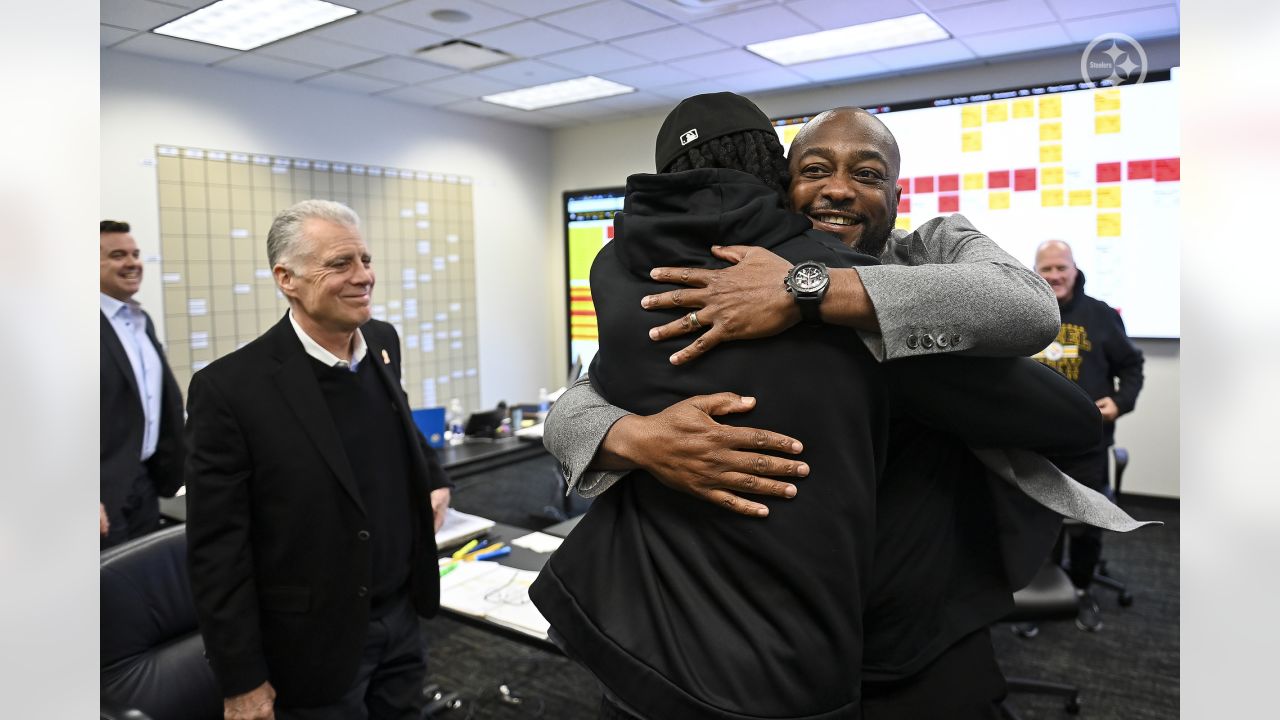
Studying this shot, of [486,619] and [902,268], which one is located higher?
[902,268]

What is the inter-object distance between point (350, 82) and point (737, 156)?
581cm

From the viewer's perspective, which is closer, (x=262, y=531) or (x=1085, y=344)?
(x=262, y=531)

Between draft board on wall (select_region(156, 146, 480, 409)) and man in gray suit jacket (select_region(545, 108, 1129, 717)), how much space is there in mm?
4649

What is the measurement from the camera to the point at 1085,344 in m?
3.62

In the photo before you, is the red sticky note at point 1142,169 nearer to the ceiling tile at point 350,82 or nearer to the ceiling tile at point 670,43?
the ceiling tile at point 670,43

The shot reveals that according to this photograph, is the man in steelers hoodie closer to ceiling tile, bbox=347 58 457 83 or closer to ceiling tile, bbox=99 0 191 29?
ceiling tile, bbox=99 0 191 29

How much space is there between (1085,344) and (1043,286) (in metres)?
3.14

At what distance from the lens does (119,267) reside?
332 centimetres

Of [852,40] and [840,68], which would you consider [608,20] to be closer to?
[852,40]

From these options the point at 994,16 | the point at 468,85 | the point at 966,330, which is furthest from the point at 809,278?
the point at 468,85

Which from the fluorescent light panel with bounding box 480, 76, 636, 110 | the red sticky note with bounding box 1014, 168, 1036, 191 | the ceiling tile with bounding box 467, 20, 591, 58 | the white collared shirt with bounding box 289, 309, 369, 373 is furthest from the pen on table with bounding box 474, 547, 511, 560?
the red sticky note with bounding box 1014, 168, 1036, 191

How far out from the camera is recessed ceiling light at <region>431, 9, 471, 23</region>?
173 inches

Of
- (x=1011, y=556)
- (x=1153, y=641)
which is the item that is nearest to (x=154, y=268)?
(x=1011, y=556)
